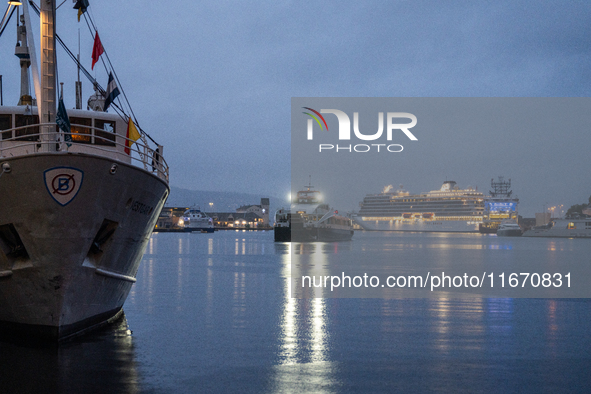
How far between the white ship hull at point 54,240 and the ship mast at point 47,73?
105 centimetres

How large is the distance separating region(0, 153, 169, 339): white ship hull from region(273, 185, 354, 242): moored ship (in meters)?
68.6

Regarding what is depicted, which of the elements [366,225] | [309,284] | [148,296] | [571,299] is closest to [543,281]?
[571,299]

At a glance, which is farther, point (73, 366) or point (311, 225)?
point (311, 225)

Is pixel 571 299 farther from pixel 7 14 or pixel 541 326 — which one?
pixel 7 14

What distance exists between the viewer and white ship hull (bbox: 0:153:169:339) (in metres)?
9.79

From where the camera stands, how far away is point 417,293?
19109 millimetres

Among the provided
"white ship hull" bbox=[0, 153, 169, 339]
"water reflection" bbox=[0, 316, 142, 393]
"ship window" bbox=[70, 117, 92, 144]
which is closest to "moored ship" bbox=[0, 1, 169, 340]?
"white ship hull" bbox=[0, 153, 169, 339]

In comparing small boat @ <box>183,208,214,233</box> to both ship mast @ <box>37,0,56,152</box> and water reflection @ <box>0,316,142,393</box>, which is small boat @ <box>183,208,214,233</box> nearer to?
ship mast @ <box>37,0,56,152</box>

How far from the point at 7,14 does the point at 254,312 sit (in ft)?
34.0

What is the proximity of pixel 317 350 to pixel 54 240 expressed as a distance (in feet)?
17.2

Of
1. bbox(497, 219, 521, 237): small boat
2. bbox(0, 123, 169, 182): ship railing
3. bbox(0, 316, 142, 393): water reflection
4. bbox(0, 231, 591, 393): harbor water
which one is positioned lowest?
bbox(0, 231, 591, 393): harbor water

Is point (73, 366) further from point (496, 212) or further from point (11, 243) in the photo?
point (496, 212)

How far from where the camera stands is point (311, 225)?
263 feet

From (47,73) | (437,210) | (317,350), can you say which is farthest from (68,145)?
(437,210)
